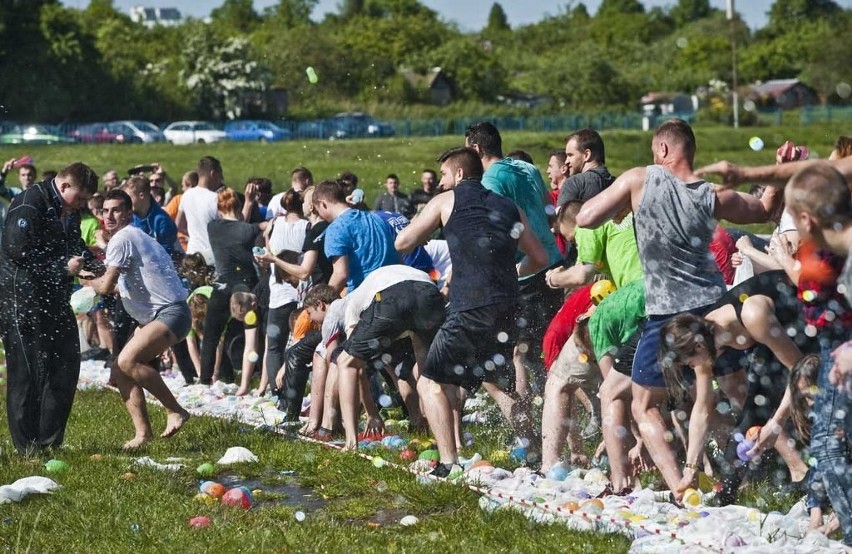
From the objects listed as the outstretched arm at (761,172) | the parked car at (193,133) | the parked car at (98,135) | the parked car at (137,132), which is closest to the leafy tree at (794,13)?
the parked car at (193,133)

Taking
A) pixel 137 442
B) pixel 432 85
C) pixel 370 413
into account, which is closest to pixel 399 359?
pixel 370 413

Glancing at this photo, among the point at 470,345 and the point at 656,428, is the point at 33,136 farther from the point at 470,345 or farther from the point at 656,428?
the point at 656,428

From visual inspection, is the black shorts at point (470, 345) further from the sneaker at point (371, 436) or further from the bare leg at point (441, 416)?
the sneaker at point (371, 436)

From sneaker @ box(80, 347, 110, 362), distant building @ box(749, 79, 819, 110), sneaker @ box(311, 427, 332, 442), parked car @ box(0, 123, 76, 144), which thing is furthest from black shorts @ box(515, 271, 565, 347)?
distant building @ box(749, 79, 819, 110)

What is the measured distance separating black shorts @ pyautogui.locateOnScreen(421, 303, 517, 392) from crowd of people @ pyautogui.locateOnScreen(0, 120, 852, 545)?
0.04 feet

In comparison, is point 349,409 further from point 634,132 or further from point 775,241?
point 634,132

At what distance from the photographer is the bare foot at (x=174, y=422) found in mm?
10062

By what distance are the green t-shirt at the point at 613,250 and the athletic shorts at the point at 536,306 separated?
1.15m

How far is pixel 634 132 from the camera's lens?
64.2 metres

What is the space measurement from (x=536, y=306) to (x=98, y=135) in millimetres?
50964

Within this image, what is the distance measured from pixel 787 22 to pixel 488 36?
57.8 m

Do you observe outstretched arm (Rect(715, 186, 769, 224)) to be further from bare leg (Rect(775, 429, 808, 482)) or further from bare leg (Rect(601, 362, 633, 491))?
bare leg (Rect(775, 429, 808, 482))

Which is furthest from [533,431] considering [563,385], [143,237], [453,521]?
[143,237]

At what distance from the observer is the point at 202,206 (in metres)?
14.4
